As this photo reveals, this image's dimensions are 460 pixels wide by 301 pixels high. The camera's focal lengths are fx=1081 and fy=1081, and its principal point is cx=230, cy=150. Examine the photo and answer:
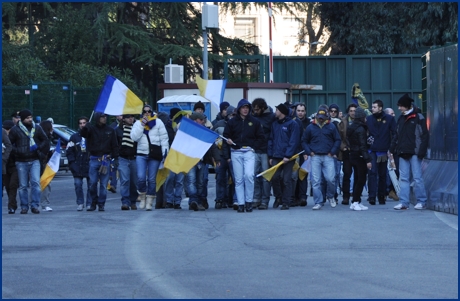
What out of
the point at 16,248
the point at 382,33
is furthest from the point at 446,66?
the point at 382,33

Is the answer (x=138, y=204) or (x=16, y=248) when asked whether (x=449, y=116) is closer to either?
(x=138, y=204)

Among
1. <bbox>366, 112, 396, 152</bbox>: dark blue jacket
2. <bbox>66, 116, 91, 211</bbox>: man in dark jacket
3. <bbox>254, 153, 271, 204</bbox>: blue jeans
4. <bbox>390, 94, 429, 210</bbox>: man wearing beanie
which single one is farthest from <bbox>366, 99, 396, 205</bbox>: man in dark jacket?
<bbox>66, 116, 91, 211</bbox>: man in dark jacket

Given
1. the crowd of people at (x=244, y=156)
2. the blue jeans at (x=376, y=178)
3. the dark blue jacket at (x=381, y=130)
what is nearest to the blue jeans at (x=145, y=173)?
the crowd of people at (x=244, y=156)

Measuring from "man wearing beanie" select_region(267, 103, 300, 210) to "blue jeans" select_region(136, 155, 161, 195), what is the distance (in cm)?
200

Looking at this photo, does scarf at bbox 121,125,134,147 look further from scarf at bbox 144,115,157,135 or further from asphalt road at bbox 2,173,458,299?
asphalt road at bbox 2,173,458,299

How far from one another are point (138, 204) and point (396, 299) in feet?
38.7

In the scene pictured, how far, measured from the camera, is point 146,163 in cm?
1862

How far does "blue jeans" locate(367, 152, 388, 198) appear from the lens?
18719 mm

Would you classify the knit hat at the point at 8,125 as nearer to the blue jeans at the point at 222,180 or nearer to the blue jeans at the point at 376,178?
the blue jeans at the point at 222,180

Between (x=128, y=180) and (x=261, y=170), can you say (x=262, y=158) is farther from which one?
(x=128, y=180)

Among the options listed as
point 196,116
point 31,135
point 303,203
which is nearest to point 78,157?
point 31,135

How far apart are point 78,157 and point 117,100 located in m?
1.64

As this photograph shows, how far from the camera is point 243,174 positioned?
58.4 feet

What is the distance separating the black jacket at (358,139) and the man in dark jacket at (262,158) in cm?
136
